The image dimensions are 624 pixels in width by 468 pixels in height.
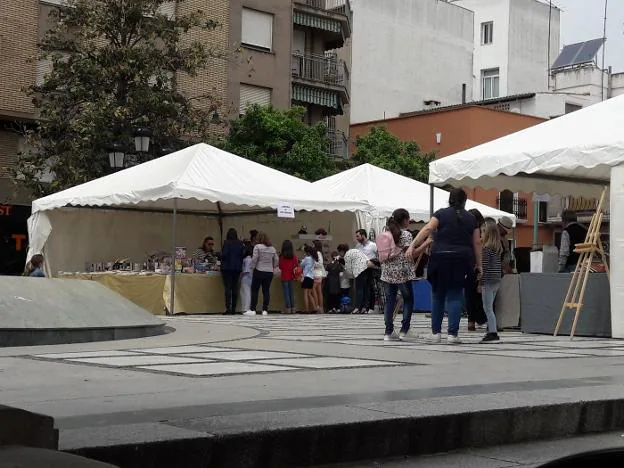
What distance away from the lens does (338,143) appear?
46.4 metres

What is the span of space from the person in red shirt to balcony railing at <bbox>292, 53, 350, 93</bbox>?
22.0 metres

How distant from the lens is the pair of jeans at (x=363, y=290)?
22828 millimetres

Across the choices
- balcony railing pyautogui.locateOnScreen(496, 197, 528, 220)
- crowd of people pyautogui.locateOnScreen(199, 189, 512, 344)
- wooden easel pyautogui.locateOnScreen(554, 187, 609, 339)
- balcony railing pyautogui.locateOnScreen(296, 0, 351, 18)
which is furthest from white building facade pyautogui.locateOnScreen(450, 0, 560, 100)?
wooden easel pyautogui.locateOnScreen(554, 187, 609, 339)

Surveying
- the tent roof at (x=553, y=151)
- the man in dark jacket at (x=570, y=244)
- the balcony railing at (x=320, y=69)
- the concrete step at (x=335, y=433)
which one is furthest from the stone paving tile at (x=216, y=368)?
the balcony railing at (x=320, y=69)

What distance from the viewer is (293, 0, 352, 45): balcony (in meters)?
43.1

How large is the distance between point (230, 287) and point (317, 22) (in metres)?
24.7

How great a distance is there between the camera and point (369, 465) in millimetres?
5484

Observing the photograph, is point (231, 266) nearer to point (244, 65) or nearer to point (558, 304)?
point (558, 304)

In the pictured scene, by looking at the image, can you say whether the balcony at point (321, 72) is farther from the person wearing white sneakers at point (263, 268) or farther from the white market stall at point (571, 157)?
the white market stall at point (571, 157)

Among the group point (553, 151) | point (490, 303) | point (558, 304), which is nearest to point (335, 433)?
point (490, 303)

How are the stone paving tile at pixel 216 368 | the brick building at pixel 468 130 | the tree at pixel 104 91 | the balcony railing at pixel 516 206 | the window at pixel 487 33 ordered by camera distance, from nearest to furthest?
the stone paving tile at pixel 216 368
the tree at pixel 104 91
the brick building at pixel 468 130
the balcony railing at pixel 516 206
the window at pixel 487 33

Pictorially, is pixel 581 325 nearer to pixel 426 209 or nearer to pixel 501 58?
pixel 426 209

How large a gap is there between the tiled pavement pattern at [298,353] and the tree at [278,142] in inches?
854

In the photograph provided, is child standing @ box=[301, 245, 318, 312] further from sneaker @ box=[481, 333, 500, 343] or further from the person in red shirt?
sneaker @ box=[481, 333, 500, 343]
